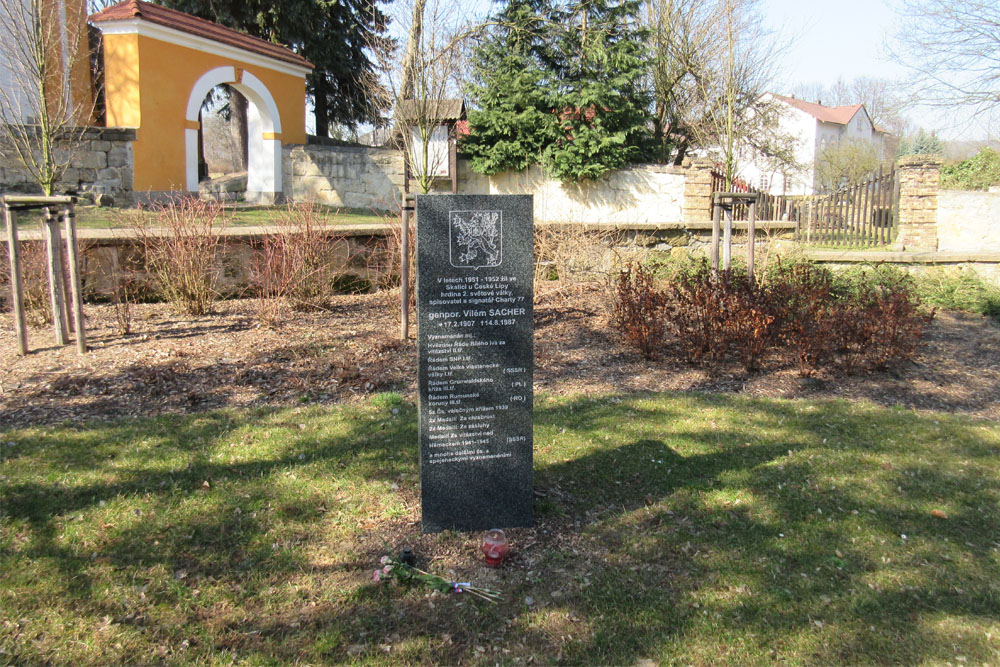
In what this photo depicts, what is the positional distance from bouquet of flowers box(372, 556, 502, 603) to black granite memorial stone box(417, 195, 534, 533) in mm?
361

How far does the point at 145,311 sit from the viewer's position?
26.4 feet

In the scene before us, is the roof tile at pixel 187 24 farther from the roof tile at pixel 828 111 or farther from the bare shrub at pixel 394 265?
the roof tile at pixel 828 111

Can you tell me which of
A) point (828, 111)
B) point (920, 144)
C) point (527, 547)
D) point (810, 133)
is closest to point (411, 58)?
point (527, 547)

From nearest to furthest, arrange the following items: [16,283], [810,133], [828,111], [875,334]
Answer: [16,283]
[875,334]
[810,133]
[828,111]

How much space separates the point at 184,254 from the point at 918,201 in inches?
536

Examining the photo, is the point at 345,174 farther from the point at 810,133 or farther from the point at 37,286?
the point at 810,133

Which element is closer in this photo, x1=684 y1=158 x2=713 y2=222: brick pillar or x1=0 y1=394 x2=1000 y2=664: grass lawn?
x1=0 y1=394 x2=1000 y2=664: grass lawn

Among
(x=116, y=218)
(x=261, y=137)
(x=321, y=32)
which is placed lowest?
(x=116, y=218)

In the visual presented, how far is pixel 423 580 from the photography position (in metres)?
3.40

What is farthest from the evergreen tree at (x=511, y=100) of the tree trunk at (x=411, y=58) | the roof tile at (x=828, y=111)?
the roof tile at (x=828, y=111)

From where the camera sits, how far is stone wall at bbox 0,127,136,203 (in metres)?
13.1

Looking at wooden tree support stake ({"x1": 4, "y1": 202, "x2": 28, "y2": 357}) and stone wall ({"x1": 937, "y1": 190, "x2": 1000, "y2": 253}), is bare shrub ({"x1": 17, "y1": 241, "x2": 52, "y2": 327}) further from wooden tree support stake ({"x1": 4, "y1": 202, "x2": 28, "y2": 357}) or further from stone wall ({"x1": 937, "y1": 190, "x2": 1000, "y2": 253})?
stone wall ({"x1": 937, "y1": 190, "x2": 1000, "y2": 253})

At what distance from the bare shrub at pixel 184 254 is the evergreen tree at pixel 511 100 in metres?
12.1

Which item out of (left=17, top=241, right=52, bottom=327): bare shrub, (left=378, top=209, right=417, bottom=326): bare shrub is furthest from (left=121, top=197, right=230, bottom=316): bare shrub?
(left=378, top=209, right=417, bottom=326): bare shrub
